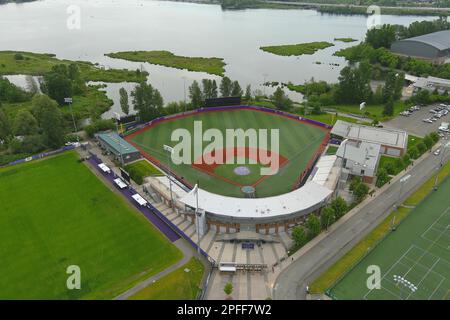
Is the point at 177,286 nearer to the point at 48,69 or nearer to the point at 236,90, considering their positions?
the point at 236,90

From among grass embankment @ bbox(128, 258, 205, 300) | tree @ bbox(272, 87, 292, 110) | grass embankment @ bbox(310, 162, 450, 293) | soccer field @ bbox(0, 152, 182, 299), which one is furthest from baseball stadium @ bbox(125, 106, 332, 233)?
soccer field @ bbox(0, 152, 182, 299)

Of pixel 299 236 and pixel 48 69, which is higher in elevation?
pixel 48 69

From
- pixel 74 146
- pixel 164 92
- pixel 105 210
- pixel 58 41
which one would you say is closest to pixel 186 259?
pixel 105 210

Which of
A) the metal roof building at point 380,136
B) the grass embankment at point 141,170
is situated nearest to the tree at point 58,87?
the grass embankment at point 141,170

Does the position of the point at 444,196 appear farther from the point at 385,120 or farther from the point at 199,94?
the point at 199,94

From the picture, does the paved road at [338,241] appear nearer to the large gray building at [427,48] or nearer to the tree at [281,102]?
the tree at [281,102]

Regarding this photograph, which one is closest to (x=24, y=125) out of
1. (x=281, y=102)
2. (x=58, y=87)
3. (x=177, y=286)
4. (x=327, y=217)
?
(x=58, y=87)

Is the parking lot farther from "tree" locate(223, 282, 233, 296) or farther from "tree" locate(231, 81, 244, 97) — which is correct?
"tree" locate(223, 282, 233, 296)
